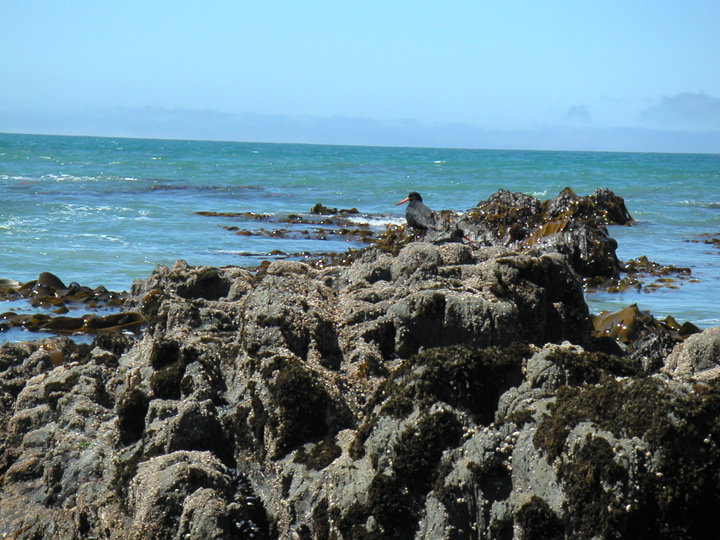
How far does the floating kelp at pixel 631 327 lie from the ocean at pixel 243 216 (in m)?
1.44

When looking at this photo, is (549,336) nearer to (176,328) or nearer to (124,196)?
(176,328)

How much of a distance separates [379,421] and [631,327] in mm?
5744

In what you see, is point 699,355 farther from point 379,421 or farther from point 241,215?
point 241,215

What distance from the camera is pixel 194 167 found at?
51781 mm

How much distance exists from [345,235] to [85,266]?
787 cm

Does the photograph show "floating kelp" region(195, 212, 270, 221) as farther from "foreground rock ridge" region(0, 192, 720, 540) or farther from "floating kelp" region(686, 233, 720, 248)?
"foreground rock ridge" region(0, 192, 720, 540)

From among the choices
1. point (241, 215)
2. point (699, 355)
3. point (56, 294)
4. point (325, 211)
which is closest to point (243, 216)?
point (241, 215)

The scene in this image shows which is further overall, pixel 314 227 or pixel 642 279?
pixel 314 227

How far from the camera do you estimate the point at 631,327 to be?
28.2ft

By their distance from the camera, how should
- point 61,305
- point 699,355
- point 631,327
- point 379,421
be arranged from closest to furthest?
point 379,421 → point 699,355 → point 631,327 → point 61,305

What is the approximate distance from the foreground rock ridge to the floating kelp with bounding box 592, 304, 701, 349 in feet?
6.82

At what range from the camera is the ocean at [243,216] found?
48.6 ft

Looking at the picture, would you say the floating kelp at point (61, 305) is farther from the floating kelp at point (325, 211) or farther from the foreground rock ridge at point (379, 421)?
the floating kelp at point (325, 211)

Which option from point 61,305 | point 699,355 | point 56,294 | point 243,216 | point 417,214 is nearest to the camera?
point 699,355
